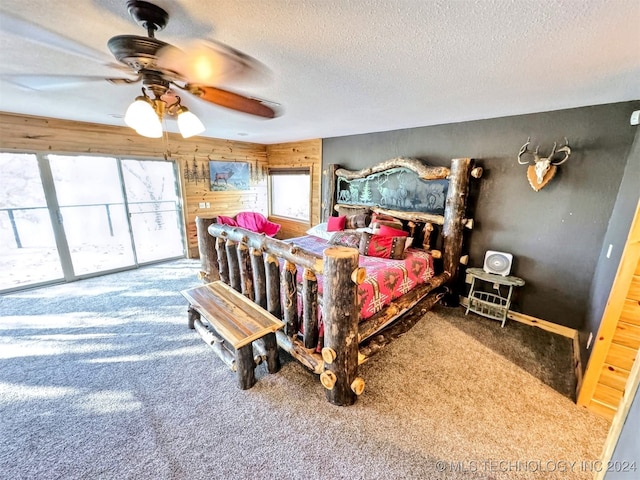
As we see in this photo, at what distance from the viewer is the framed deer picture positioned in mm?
5035

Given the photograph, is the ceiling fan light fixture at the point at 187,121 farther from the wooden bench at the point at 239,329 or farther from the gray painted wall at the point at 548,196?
the gray painted wall at the point at 548,196

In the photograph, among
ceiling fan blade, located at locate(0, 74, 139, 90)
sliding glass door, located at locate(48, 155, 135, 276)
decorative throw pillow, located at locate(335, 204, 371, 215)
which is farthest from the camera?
decorative throw pillow, located at locate(335, 204, 371, 215)

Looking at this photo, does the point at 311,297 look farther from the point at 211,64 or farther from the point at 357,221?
the point at 357,221

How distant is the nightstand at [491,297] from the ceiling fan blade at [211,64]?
304cm

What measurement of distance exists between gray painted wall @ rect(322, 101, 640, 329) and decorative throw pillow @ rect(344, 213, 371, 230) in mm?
1178

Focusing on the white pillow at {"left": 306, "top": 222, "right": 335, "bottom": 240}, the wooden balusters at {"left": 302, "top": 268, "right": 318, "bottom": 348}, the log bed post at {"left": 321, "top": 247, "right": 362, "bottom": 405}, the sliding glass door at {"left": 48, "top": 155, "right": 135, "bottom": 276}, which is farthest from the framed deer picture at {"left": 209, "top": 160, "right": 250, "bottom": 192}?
the log bed post at {"left": 321, "top": 247, "right": 362, "bottom": 405}

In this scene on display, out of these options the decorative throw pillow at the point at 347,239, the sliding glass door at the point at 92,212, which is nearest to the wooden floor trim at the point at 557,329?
the decorative throw pillow at the point at 347,239

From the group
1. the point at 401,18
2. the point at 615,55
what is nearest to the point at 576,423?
the point at 615,55

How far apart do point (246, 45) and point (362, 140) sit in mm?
2966

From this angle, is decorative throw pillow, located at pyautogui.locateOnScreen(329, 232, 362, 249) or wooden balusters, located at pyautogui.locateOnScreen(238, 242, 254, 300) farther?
decorative throw pillow, located at pyautogui.locateOnScreen(329, 232, 362, 249)

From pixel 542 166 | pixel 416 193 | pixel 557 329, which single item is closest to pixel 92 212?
pixel 416 193

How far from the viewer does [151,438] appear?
1.58 metres

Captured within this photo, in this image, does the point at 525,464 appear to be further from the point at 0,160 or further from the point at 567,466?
the point at 0,160

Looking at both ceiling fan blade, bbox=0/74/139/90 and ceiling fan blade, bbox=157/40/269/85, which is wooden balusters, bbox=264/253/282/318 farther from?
ceiling fan blade, bbox=0/74/139/90
